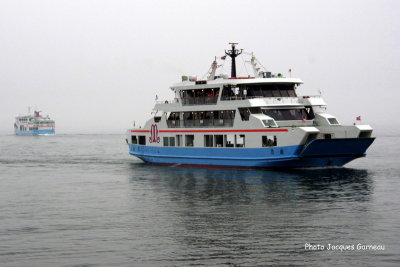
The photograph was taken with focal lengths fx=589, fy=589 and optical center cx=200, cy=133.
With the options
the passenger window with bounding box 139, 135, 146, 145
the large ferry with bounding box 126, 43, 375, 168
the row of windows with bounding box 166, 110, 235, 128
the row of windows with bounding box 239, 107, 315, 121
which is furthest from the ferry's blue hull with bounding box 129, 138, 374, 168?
the passenger window with bounding box 139, 135, 146, 145

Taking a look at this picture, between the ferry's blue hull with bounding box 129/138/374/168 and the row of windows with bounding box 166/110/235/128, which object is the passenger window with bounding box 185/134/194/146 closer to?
the ferry's blue hull with bounding box 129/138/374/168

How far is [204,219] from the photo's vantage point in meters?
26.9

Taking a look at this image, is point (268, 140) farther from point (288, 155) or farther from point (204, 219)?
point (204, 219)

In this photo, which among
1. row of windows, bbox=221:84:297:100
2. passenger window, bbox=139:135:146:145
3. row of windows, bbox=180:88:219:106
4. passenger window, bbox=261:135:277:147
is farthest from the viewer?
passenger window, bbox=139:135:146:145

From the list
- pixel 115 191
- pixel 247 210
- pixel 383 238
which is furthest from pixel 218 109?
pixel 383 238

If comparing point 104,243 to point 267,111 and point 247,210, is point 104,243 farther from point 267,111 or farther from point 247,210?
point 267,111

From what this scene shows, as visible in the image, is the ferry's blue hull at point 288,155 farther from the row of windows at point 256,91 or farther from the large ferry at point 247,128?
the row of windows at point 256,91

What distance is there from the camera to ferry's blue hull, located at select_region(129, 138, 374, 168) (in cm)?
4247

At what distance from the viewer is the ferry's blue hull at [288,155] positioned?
42.5m

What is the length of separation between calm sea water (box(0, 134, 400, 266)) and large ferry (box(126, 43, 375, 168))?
1.61 meters

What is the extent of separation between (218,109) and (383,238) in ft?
90.2

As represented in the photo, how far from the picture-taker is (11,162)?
64.8 m

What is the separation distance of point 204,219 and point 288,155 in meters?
17.3

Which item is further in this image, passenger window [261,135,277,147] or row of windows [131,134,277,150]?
row of windows [131,134,277,150]
